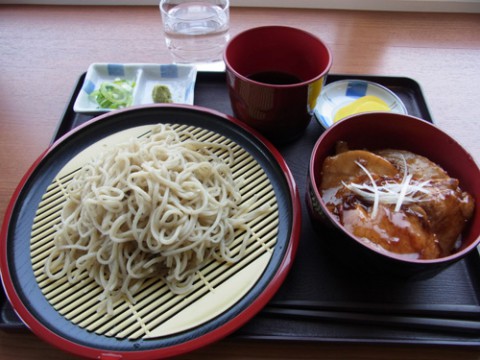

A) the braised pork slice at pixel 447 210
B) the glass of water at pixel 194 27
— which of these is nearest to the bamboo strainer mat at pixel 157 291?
the braised pork slice at pixel 447 210

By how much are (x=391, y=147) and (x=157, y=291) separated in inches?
30.1

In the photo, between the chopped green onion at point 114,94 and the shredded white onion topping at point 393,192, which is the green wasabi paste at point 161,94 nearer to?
the chopped green onion at point 114,94

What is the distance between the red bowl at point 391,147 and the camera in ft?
2.53

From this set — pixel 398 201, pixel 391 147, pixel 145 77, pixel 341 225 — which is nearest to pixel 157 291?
pixel 341 225

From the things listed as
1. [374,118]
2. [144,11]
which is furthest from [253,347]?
[144,11]

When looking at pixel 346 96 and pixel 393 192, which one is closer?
pixel 393 192

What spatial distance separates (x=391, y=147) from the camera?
1070 millimetres

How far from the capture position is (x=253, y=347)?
86cm

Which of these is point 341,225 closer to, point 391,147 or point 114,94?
point 391,147

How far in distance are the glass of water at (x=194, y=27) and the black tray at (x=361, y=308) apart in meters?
1.14

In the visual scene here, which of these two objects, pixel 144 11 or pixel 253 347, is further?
pixel 144 11

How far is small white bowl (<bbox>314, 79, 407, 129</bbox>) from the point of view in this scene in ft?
4.27

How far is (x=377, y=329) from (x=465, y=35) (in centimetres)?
168

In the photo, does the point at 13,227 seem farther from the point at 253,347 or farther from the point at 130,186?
the point at 253,347
